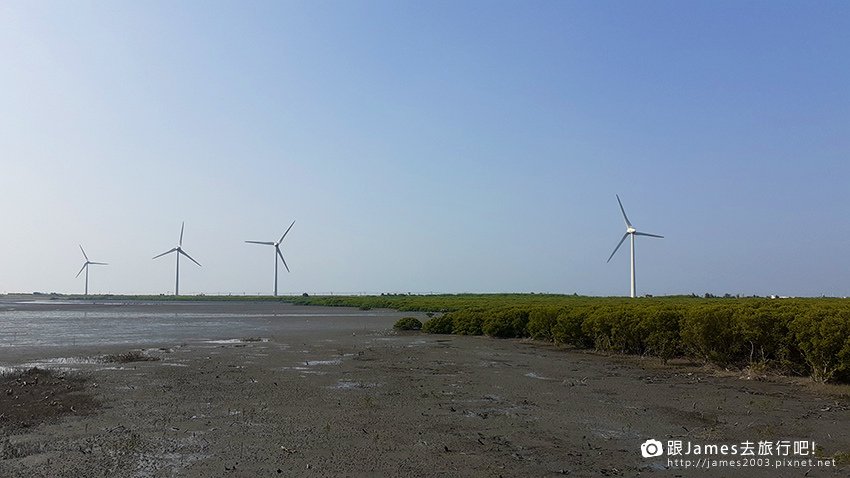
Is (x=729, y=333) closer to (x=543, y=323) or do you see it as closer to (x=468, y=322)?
(x=543, y=323)

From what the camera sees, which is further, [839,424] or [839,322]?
[839,322]

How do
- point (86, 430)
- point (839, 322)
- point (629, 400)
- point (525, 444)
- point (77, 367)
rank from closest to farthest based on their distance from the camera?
point (525, 444) → point (86, 430) → point (629, 400) → point (839, 322) → point (77, 367)

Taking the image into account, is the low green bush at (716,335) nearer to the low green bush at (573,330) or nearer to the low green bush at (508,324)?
the low green bush at (573,330)

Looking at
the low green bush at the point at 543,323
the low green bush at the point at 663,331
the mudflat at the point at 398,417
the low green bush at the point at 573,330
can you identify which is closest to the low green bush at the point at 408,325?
the low green bush at the point at 543,323

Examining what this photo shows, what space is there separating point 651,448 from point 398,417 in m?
3.97

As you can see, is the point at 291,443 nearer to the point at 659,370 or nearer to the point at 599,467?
the point at 599,467

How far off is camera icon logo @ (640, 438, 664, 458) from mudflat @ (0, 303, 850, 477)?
15 centimetres

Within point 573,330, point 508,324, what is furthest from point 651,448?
point 508,324

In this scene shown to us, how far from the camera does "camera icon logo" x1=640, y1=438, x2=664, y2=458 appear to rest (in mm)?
7891

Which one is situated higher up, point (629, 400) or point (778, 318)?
point (778, 318)

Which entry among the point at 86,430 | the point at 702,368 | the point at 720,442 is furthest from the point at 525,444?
the point at 702,368

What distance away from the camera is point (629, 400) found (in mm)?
11727

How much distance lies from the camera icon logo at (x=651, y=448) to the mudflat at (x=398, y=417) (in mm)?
148

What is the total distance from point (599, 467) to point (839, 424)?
4.67 metres
